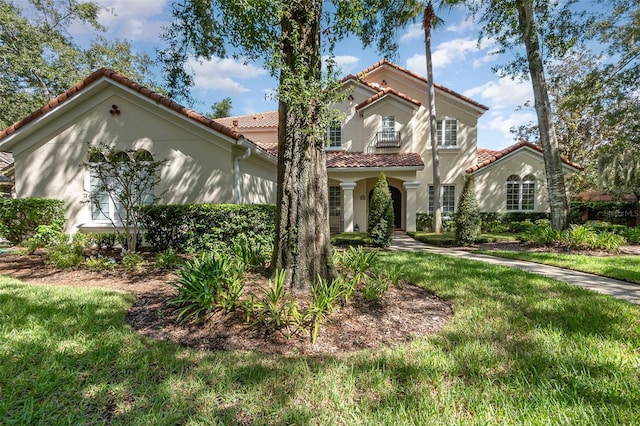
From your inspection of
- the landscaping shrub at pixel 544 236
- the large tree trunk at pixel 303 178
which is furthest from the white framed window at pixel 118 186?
the landscaping shrub at pixel 544 236

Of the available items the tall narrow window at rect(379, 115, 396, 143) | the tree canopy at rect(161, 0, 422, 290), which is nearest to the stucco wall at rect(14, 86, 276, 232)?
the tree canopy at rect(161, 0, 422, 290)

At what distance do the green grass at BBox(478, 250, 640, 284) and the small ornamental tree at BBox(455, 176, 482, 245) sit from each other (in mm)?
2020

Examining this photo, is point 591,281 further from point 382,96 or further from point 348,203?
point 382,96

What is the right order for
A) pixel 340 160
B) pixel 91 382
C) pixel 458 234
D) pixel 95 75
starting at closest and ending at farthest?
pixel 91 382, pixel 95 75, pixel 458 234, pixel 340 160

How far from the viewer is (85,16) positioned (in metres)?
18.7

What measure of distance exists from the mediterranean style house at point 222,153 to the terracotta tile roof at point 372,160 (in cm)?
5

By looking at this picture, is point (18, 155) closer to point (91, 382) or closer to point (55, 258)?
point (55, 258)

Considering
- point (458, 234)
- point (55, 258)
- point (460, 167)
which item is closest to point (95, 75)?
point (55, 258)

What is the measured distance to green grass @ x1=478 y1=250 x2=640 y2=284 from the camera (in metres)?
5.88

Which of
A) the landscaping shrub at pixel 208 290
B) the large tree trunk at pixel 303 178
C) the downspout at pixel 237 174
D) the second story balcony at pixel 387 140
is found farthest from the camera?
the second story balcony at pixel 387 140

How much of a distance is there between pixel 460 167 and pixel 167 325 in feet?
57.3

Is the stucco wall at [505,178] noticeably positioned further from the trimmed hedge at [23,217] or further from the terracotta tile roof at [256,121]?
the trimmed hedge at [23,217]

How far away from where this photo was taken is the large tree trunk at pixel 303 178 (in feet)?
13.4

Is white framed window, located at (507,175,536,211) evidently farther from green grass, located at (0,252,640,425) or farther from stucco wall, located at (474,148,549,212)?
green grass, located at (0,252,640,425)
